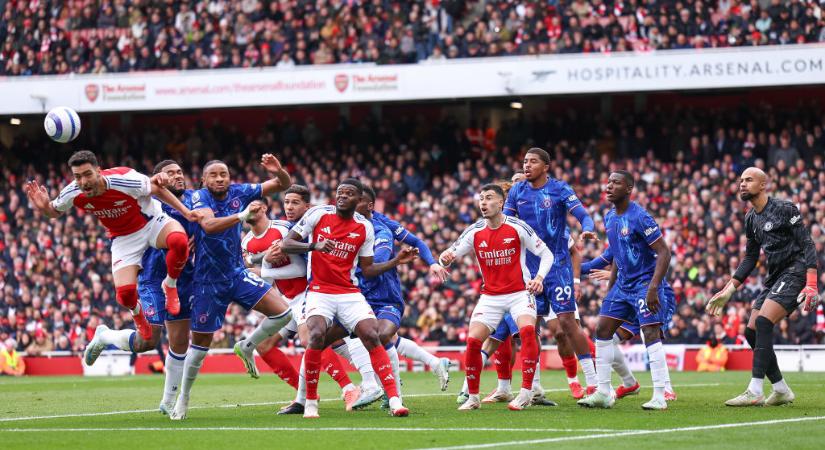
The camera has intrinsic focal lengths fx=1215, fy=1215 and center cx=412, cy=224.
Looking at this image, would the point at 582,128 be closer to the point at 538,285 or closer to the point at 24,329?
the point at 24,329

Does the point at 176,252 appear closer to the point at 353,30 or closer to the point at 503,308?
the point at 503,308

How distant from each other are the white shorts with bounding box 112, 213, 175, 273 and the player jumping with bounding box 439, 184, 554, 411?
9.42 feet

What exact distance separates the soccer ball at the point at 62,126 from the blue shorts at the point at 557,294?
5.35 m

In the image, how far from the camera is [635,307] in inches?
498

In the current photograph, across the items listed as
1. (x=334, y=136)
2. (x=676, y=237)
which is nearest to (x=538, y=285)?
(x=676, y=237)

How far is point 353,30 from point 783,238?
68.9 feet

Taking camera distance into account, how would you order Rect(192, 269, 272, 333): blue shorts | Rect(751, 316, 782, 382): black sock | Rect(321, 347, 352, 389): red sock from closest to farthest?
Rect(192, 269, 272, 333): blue shorts < Rect(751, 316, 782, 382): black sock < Rect(321, 347, 352, 389): red sock

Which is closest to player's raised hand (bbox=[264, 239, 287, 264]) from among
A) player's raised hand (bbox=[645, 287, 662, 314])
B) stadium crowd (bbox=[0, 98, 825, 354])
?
player's raised hand (bbox=[645, 287, 662, 314])

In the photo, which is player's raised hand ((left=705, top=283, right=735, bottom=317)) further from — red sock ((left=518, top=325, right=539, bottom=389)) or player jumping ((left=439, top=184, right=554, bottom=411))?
red sock ((left=518, top=325, right=539, bottom=389))

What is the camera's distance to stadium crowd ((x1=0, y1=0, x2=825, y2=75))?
29.2 m

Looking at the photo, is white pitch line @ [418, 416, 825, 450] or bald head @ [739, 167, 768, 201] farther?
bald head @ [739, 167, 768, 201]

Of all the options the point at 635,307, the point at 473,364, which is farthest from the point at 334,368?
the point at 635,307

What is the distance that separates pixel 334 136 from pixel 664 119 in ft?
30.2

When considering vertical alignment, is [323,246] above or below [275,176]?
below
